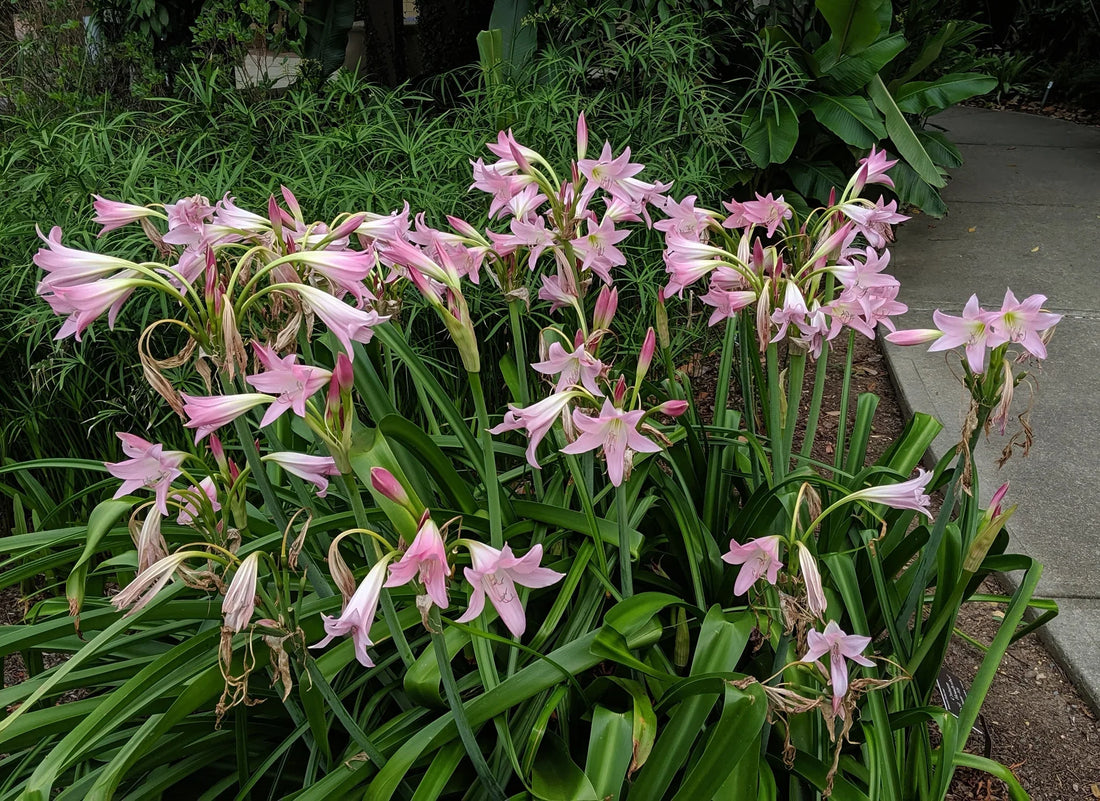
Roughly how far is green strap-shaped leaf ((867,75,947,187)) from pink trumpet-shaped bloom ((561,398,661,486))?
403cm

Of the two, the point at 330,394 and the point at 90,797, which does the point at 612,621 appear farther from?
the point at 90,797

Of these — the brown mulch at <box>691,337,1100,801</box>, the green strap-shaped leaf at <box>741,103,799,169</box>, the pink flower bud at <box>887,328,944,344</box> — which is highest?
the pink flower bud at <box>887,328,944,344</box>

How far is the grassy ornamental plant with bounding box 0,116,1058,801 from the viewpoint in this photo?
1277 millimetres

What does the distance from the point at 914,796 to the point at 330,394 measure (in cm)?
141

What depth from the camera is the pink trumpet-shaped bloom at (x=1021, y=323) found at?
1.39 m

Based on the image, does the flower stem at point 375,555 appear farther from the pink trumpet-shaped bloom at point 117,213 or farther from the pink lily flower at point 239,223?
the pink trumpet-shaped bloom at point 117,213

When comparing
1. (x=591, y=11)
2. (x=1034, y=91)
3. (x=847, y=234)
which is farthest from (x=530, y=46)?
(x=1034, y=91)

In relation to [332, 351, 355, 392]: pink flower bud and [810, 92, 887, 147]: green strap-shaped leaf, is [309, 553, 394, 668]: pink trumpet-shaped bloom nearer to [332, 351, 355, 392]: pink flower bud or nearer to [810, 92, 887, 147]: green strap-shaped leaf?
[332, 351, 355, 392]: pink flower bud

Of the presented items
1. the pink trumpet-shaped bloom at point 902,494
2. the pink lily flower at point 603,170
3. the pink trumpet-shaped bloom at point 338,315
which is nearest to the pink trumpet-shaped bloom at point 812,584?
the pink trumpet-shaped bloom at point 902,494

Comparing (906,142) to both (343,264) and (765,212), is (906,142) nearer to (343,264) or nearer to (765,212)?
(765,212)

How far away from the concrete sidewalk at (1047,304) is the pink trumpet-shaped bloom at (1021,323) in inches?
55.1

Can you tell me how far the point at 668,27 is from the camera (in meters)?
4.50

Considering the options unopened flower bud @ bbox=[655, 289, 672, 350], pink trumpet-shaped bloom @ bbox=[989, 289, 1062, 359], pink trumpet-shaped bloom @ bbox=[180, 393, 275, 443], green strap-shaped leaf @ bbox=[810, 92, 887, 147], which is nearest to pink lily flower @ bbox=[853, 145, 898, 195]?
unopened flower bud @ bbox=[655, 289, 672, 350]

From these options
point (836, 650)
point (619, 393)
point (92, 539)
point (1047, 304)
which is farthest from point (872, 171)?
point (1047, 304)
